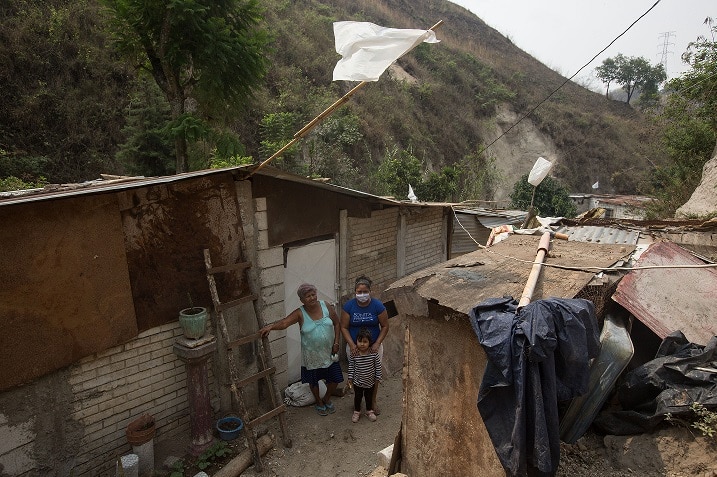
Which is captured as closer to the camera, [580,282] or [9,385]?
[580,282]

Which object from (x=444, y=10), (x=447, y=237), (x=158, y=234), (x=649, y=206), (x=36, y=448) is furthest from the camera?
(x=444, y=10)

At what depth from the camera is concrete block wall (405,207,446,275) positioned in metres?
A: 8.96

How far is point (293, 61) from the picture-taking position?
19719 millimetres

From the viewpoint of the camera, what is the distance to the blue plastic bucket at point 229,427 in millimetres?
4961

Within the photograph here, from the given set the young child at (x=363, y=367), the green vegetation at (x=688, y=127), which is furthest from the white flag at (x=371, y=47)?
the green vegetation at (x=688, y=127)

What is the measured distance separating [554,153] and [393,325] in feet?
91.7

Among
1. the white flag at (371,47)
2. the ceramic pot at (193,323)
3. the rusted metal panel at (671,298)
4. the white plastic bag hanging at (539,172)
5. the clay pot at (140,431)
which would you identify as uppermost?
the white flag at (371,47)

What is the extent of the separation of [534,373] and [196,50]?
8.51 meters

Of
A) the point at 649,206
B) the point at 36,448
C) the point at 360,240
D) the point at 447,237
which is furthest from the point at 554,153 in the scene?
the point at 36,448

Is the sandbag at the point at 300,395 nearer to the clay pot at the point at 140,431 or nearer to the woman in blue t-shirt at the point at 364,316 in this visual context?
the woman in blue t-shirt at the point at 364,316

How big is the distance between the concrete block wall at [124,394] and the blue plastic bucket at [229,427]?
428mm

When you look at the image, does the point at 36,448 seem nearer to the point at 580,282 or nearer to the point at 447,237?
the point at 580,282

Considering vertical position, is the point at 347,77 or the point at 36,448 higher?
the point at 347,77

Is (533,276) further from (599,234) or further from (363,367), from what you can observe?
(599,234)
